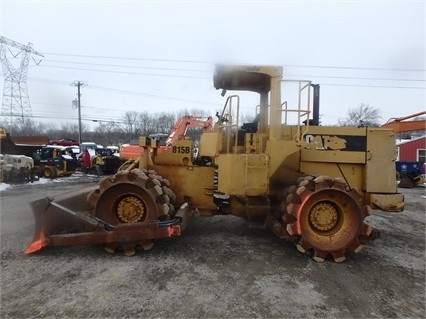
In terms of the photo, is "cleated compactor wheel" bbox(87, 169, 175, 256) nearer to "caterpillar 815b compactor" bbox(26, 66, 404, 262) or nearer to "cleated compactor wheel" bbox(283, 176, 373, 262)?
"caterpillar 815b compactor" bbox(26, 66, 404, 262)

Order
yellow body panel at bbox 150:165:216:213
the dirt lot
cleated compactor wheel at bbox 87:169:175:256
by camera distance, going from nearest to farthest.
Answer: the dirt lot < cleated compactor wheel at bbox 87:169:175:256 < yellow body panel at bbox 150:165:216:213

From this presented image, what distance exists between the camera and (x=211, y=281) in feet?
14.0

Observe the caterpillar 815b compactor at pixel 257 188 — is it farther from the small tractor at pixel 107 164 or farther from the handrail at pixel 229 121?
the small tractor at pixel 107 164

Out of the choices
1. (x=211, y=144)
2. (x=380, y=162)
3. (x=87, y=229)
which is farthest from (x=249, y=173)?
(x=87, y=229)

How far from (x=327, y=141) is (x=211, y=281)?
2.99 meters

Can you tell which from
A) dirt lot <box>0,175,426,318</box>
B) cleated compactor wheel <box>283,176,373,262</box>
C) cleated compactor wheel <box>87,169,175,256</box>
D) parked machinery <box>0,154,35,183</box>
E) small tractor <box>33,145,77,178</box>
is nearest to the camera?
dirt lot <box>0,175,426,318</box>

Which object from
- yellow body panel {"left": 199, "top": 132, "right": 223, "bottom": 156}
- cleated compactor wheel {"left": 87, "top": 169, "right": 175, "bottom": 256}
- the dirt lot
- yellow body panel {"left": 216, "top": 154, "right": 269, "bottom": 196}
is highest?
yellow body panel {"left": 199, "top": 132, "right": 223, "bottom": 156}

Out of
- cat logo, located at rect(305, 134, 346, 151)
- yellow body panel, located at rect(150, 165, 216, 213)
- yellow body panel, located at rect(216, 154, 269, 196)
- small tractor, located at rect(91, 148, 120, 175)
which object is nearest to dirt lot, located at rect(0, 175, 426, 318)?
yellow body panel, located at rect(150, 165, 216, 213)

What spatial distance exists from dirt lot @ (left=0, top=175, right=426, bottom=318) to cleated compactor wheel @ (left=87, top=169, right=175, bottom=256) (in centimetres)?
49

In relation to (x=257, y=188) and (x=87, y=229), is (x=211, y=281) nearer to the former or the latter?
(x=257, y=188)

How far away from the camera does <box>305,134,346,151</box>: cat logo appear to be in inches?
223

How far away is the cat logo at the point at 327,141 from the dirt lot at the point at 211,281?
1741 millimetres

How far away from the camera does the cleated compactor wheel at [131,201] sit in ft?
17.2

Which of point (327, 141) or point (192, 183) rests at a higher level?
point (327, 141)
